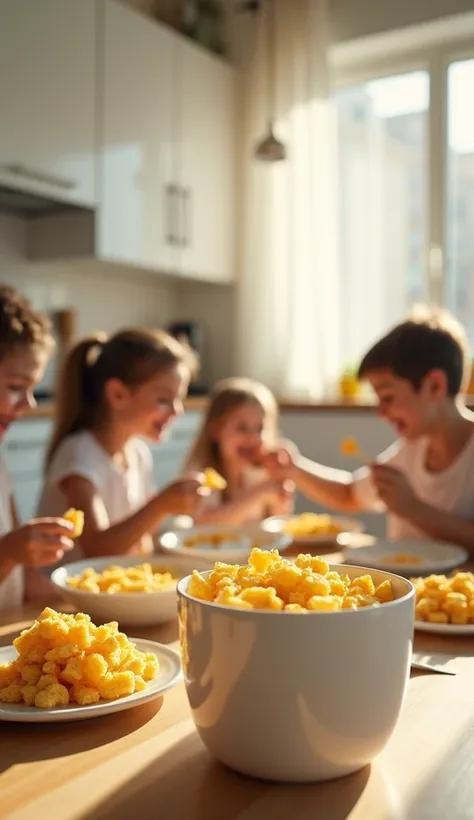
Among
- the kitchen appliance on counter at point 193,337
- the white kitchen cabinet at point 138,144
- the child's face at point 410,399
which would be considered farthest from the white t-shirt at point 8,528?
the kitchen appliance on counter at point 193,337

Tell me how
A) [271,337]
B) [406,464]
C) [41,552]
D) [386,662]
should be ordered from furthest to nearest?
[271,337] < [406,464] < [41,552] < [386,662]

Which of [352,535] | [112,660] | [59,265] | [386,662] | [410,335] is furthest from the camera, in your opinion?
[59,265]

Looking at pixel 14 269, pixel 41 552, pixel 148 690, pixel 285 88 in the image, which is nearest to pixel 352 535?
pixel 41 552

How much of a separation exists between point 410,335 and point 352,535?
0.46 m

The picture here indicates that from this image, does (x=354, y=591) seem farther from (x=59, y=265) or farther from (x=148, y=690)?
(x=59, y=265)

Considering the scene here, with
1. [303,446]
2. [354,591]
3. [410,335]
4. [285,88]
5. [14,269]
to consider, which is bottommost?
[303,446]

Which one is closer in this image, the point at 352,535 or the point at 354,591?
the point at 354,591

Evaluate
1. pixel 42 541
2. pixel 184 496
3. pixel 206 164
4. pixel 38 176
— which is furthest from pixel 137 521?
pixel 206 164

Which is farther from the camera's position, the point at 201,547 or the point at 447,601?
the point at 201,547

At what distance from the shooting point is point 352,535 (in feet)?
5.19

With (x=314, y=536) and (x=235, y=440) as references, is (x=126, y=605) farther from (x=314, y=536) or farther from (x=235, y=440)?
(x=235, y=440)

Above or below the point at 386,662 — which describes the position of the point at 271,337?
above

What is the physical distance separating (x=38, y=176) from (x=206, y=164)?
3.69 ft

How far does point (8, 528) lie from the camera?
154cm
